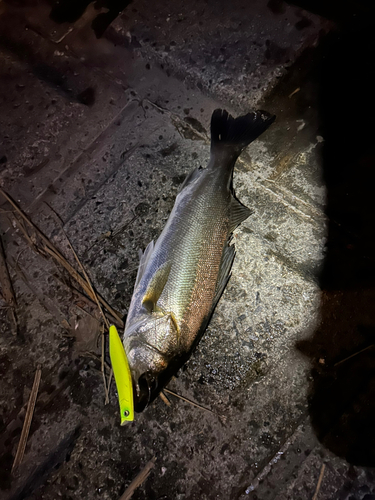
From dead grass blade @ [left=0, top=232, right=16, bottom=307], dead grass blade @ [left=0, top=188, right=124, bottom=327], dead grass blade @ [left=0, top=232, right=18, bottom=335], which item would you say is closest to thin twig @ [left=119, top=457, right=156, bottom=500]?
dead grass blade @ [left=0, top=188, right=124, bottom=327]

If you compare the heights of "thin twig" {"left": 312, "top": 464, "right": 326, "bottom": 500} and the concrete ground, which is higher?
the concrete ground

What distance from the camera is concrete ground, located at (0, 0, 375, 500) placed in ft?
7.81

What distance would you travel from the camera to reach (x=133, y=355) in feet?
7.04

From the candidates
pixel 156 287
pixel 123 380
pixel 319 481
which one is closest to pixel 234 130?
pixel 156 287

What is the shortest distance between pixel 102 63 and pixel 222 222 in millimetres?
2588

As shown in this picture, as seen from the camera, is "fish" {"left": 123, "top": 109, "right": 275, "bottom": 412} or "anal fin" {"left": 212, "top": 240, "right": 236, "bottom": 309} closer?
"fish" {"left": 123, "top": 109, "right": 275, "bottom": 412}

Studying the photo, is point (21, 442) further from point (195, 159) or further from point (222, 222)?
point (195, 159)

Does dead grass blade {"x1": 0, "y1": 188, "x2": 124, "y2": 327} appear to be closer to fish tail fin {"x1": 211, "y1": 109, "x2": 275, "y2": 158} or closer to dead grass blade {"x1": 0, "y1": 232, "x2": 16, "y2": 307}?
dead grass blade {"x1": 0, "y1": 232, "x2": 16, "y2": 307}

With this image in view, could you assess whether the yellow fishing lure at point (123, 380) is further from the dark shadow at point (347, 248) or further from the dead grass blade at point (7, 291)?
the dark shadow at point (347, 248)

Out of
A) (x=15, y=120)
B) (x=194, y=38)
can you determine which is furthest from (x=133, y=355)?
(x=194, y=38)

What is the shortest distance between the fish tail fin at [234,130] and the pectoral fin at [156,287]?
1161 mm

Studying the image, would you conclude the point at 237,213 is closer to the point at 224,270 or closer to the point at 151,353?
the point at 224,270

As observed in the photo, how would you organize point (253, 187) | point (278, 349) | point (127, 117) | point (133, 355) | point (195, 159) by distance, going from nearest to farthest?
1. point (133, 355)
2. point (278, 349)
3. point (253, 187)
4. point (195, 159)
5. point (127, 117)

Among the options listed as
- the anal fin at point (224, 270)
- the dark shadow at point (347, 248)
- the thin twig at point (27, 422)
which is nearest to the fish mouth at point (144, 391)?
the anal fin at point (224, 270)
